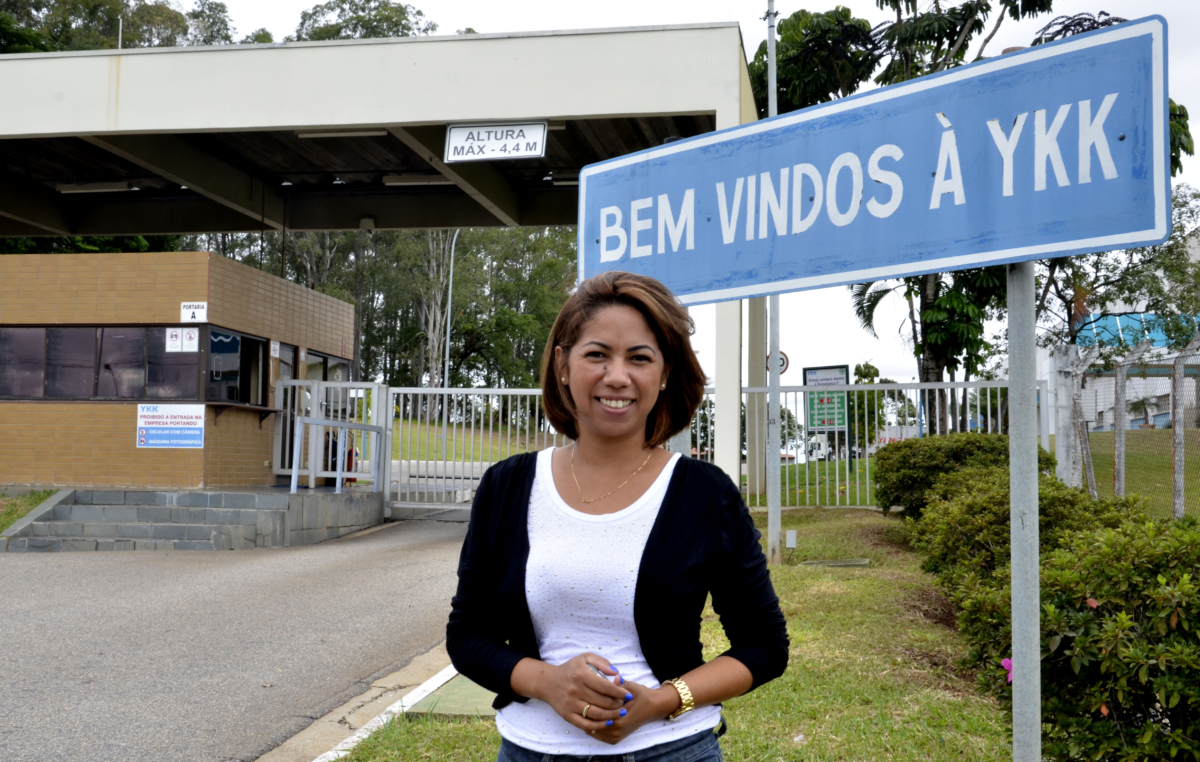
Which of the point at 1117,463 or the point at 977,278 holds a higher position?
the point at 977,278

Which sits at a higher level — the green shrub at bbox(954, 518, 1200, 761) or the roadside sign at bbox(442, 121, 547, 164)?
the roadside sign at bbox(442, 121, 547, 164)

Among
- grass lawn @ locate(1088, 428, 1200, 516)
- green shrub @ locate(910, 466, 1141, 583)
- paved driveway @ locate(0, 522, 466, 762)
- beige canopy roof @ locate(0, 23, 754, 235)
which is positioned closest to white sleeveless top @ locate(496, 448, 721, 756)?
paved driveway @ locate(0, 522, 466, 762)

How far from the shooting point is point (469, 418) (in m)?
15.6

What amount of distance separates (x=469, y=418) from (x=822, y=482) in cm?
551

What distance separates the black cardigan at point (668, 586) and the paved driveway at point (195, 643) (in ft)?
9.80

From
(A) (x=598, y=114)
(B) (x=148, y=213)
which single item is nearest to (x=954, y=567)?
(A) (x=598, y=114)

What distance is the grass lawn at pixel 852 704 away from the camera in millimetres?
3951

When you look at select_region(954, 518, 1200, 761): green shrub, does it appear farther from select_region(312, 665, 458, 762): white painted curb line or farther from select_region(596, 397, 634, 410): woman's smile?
select_region(312, 665, 458, 762): white painted curb line

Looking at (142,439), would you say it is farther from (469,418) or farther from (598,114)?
(598,114)

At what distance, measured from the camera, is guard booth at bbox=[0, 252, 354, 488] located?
13602mm

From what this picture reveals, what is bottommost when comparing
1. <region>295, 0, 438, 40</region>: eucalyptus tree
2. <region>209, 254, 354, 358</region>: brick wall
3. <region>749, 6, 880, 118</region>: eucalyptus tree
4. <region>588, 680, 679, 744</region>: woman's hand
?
<region>588, 680, 679, 744</region>: woman's hand

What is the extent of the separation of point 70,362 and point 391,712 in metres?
11.1

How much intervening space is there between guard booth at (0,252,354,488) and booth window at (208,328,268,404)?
0.09 feet

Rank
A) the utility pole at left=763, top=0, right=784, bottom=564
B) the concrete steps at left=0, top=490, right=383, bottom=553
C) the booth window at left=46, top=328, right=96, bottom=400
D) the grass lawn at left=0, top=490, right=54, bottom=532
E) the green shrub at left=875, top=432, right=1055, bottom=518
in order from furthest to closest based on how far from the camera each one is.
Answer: the booth window at left=46, top=328, right=96, bottom=400 < the grass lawn at left=0, top=490, right=54, bottom=532 < the concrete steps at left=0, top=490, right=383, bottom=553 < the green shrub at left=875, top=432, right=1055, bottom=518 < the utility pole at left=763, top=0, right=784, bottom=564
